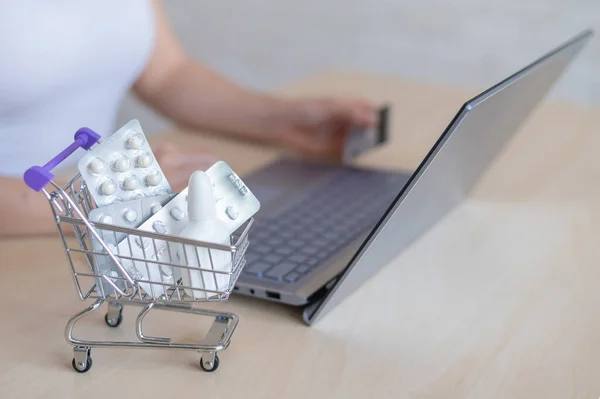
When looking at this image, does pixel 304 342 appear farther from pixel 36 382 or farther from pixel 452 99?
pixel 452 99

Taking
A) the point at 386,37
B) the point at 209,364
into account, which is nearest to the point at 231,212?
the point at 209,364

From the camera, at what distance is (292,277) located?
75cm

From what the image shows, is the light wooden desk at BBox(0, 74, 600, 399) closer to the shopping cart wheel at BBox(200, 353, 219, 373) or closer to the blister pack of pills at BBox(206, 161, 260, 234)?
the shopping cart wheel at BBox(200, 353, 219, 373)

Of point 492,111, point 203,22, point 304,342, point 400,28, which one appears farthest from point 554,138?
point 203,22

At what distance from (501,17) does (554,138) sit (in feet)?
3.09

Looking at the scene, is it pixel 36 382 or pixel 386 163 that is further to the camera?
pixel 386 163

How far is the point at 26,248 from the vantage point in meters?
0.86

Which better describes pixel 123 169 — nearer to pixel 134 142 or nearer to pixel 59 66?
pixel 134 142

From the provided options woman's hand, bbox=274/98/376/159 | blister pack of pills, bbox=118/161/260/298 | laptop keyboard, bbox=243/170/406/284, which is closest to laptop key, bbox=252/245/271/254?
laptop keyboard, bbox=243/170/406/284

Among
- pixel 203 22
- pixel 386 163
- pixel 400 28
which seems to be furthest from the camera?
pixel 203 22

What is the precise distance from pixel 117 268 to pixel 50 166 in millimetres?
95

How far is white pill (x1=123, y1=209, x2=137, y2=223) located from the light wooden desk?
140 mm

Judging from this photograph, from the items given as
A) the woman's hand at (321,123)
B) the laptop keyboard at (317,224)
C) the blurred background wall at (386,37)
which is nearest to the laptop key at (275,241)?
the laptop keyboard at (317,224)

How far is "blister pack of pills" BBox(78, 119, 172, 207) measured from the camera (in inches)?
22.7
